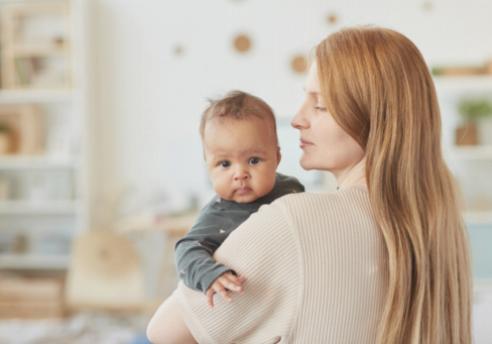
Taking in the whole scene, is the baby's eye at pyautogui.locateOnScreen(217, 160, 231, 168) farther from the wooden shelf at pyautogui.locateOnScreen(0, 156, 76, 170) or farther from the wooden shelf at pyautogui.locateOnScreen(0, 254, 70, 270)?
the wooden shelf at pyautogui.locateOnScreen(0, 254, 70, 270)

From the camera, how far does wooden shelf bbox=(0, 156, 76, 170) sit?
5.13 meters

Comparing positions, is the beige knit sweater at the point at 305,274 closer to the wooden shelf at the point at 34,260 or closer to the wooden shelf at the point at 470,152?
the wooden shelf at the point at 470,152

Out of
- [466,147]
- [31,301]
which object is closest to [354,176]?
[466,147]

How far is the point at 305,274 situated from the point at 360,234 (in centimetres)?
11

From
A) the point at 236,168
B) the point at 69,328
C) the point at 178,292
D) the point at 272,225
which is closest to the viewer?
the point at 272,225

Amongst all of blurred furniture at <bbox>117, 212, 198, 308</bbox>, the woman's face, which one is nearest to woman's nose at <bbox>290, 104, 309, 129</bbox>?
the woman's face

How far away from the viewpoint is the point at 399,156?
3.80ft

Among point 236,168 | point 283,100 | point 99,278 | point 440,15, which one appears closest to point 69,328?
point 99,278

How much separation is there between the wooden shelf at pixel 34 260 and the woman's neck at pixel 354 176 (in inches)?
167

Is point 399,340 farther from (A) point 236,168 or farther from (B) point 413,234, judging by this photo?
(A) point 236,168

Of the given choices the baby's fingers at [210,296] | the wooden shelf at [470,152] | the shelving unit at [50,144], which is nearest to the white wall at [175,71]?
the shelving unit at [50,144]

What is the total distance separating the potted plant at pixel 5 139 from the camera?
5156 mm

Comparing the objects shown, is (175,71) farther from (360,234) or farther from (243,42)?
(360,234)

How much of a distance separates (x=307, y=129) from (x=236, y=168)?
0.18 m
